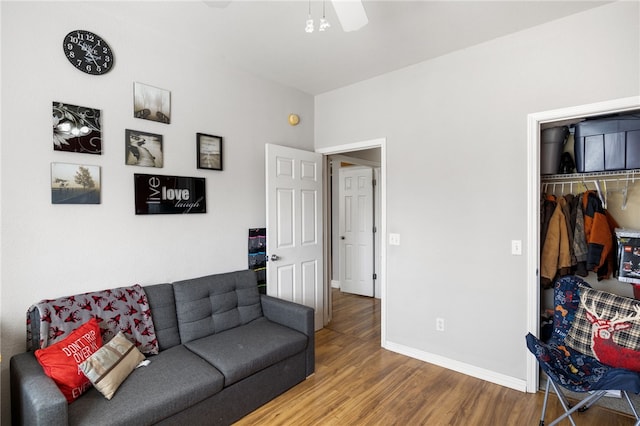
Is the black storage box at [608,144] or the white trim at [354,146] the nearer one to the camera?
the black storage box at [608,144]

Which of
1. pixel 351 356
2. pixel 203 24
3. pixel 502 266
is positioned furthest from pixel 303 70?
pixel 351 356

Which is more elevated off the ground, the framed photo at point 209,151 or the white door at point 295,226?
the framed photo at point 209,151

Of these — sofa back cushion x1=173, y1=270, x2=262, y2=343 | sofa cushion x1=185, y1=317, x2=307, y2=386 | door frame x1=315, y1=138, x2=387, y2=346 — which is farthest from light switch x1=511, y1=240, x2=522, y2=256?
sofa back cushion x1=173, y1=270, x2=262, y2=343

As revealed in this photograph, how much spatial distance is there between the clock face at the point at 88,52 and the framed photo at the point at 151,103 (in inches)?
9.1

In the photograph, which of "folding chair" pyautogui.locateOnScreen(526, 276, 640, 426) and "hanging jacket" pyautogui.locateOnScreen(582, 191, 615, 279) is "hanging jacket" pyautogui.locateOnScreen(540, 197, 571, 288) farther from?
"folding chair" pyautogui.locateOnScreen(526, 276, 640, 426)

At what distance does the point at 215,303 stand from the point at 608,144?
128 inches

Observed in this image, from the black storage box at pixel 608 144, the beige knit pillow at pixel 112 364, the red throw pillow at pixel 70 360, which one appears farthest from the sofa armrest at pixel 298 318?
the black storage box at pixel 608 144

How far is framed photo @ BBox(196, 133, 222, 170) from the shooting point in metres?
2.86

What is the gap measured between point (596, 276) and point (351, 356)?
2.27 metres

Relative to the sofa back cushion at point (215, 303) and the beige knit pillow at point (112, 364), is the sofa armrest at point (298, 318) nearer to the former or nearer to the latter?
the sofa back cushion at point (215, 303)

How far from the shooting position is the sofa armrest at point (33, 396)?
4.74ft

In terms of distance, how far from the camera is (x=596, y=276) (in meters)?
2.79

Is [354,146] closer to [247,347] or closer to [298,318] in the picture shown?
[298,318]

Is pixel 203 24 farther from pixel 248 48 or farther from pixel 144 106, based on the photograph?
pixel 144 106
